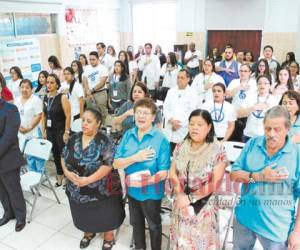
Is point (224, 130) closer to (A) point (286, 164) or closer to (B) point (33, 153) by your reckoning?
(A) point (286, 164)

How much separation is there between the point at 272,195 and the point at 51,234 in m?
2.21

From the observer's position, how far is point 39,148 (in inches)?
136

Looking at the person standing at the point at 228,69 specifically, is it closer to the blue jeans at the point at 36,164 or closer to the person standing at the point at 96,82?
the person standing at the point at 96,82

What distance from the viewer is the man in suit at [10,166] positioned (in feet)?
9.16

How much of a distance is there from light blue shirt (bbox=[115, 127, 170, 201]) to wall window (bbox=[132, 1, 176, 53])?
8.40 m

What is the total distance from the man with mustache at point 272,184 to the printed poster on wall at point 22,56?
20.2 ft

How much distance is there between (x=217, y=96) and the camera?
137 inches

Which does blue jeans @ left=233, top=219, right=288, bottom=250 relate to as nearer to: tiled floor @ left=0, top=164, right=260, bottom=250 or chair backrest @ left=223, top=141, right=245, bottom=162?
tiled floor @ left=0, top=164, right=260, bottom=250

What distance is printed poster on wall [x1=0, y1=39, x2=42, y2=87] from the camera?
22.1 feet

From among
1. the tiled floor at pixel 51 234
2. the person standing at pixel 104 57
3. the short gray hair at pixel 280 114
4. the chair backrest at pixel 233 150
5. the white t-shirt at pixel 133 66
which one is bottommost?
the tiled floor at pixel 51 234

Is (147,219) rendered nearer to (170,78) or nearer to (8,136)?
(8,136)

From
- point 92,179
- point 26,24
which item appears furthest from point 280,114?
point 26,24

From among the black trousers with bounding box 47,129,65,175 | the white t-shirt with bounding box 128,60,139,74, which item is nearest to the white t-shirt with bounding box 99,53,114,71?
the white t-shirt with bounding box 128,60,139,74

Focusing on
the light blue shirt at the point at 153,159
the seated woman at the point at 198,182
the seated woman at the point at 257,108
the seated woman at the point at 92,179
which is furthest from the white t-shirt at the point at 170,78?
the seated woman at the point at 198,182
